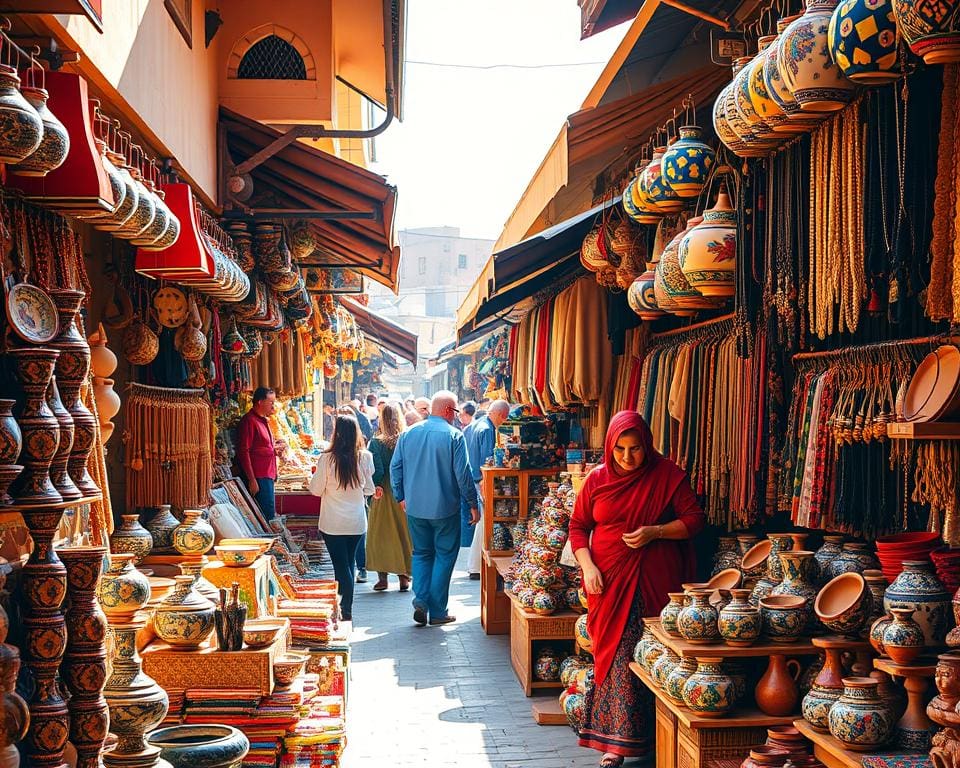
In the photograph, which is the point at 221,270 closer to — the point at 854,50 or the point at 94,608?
the point at 94,608

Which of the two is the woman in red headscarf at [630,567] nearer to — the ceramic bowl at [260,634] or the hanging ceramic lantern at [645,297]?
the hanging ceramic lantern at [645,297]

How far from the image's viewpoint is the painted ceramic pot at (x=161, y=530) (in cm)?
535

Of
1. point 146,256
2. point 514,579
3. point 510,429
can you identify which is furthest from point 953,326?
point 510,429

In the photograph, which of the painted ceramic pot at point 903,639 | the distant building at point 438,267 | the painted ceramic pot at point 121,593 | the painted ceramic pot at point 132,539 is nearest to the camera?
the painted ceramic pot at point 903,639

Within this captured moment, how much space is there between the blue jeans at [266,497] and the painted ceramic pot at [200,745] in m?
5.27

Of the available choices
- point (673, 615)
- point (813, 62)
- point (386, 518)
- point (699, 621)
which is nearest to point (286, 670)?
point (673, 615)

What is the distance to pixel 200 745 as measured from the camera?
3646mm

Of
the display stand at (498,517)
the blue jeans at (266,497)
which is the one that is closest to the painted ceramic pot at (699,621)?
the display stand at (498,517)

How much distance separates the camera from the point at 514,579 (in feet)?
22.9

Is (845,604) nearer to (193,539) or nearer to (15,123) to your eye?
(15,123)

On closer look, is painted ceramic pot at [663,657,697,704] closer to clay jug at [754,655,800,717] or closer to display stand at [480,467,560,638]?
clay jug at [754,655,800,717]

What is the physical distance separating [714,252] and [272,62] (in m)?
4.99

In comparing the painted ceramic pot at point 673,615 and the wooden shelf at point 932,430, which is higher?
the wooden shelf at point 932,430

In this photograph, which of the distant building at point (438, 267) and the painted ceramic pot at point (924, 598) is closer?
the painted ceramic pot at point (924, 598)
